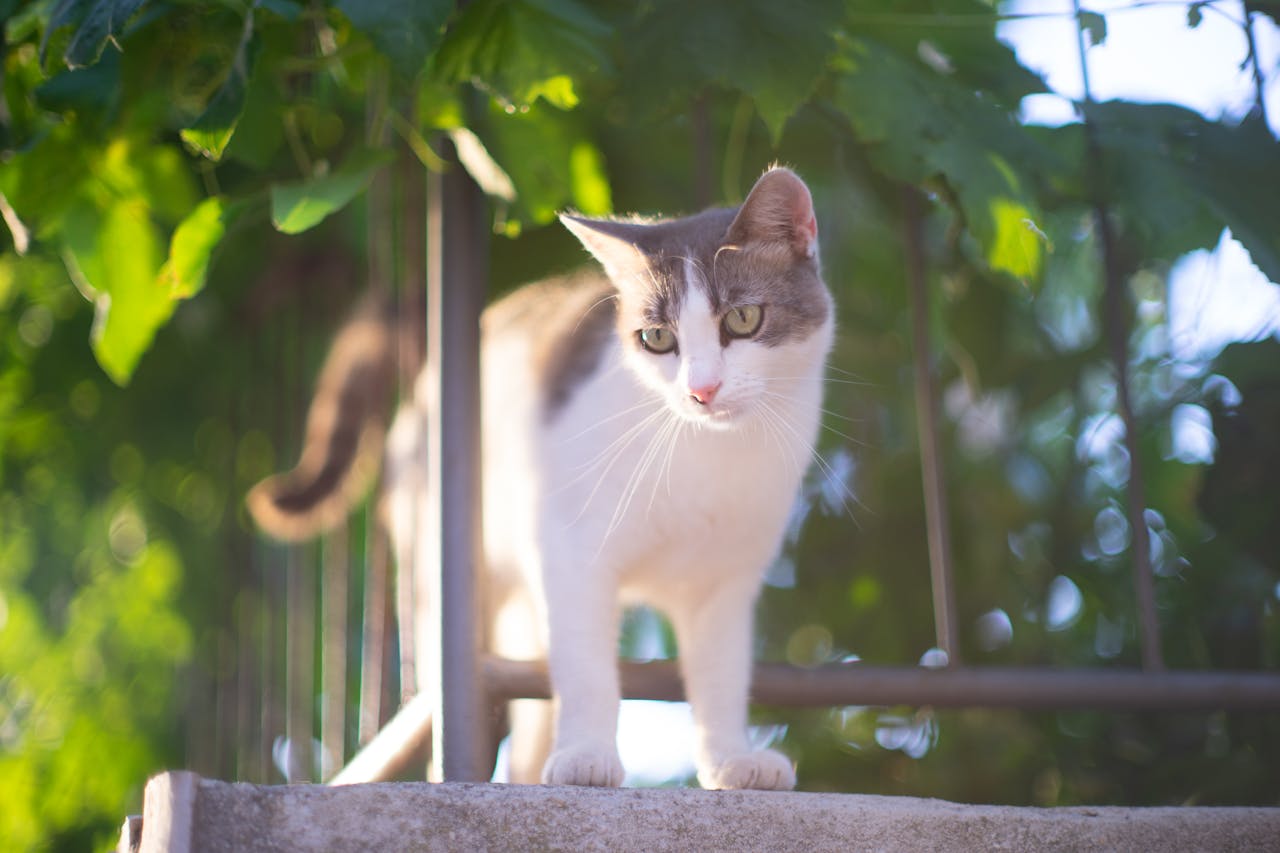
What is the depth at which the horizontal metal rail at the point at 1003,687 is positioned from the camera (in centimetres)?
156

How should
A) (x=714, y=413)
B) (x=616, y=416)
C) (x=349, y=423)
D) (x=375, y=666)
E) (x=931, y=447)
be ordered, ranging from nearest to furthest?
(x=714, y=413), (x=616, y=416), (x=931, y=447), (x=375, y=666), (x=349, y=423)

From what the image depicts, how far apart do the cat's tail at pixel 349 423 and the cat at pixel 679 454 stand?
1.92 feet

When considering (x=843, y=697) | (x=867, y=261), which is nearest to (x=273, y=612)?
(x=843, y=697)

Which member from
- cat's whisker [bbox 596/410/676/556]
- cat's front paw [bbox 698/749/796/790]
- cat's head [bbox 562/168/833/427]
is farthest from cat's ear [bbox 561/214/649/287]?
cat's front paw [bbox 698/749/796/790]

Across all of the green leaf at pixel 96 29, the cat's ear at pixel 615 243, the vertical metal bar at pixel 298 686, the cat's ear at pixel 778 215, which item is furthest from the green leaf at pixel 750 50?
the vertical metal bar at pixel 298 686

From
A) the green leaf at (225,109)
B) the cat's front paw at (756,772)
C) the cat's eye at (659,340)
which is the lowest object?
the cat's front paw at (756,772)

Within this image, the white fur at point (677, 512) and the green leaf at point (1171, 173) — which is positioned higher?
the green leaf at point (1171, 173)

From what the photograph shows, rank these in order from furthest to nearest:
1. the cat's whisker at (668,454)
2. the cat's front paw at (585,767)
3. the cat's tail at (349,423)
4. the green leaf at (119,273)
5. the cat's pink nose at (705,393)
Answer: the cat's tail at (349,423), the green leaf at (119,273), the cat's whisker at (668,454), the cat's pink nose at (705,393), the cat's front paw at (585,767)

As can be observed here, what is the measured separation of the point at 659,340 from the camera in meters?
1.62

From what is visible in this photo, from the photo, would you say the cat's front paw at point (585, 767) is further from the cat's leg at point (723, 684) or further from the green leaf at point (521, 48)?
the green leaf at point (521, 48)

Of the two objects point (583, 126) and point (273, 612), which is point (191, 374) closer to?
point (273, 612)

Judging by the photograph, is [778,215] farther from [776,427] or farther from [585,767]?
[585,767]

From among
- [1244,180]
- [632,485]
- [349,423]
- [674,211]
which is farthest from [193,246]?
[1244,180]

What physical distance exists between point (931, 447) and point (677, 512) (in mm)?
428
